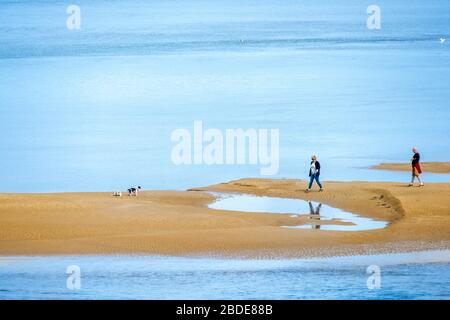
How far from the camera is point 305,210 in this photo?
33.4 meters

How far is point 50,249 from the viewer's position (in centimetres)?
2855

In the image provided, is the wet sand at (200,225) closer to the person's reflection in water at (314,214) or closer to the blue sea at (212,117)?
the person's reflection in water at (314,214)

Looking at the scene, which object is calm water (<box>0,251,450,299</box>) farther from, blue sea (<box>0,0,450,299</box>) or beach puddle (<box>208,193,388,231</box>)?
beach puddle (<box>208,193,388,231</box>)

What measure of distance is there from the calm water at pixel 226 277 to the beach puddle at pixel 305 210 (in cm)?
348

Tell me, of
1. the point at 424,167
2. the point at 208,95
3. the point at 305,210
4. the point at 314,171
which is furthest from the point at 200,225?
the point at 208,95

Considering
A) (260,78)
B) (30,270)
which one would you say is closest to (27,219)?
(30,270)

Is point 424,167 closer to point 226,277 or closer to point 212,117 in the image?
point 226,277

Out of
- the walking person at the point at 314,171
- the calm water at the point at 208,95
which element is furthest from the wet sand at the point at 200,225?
the calm water at the point at 208,95

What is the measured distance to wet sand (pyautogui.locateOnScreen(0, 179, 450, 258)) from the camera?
93.6ft

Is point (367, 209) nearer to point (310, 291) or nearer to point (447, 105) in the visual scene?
point (310, 291)

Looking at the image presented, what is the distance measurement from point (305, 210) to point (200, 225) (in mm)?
3633

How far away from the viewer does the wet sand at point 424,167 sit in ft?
139

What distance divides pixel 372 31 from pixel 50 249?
4607 inches

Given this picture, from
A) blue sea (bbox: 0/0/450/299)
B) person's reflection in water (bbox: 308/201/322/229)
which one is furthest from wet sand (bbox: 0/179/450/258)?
blue sea (bbox: 0/0/450/299)
